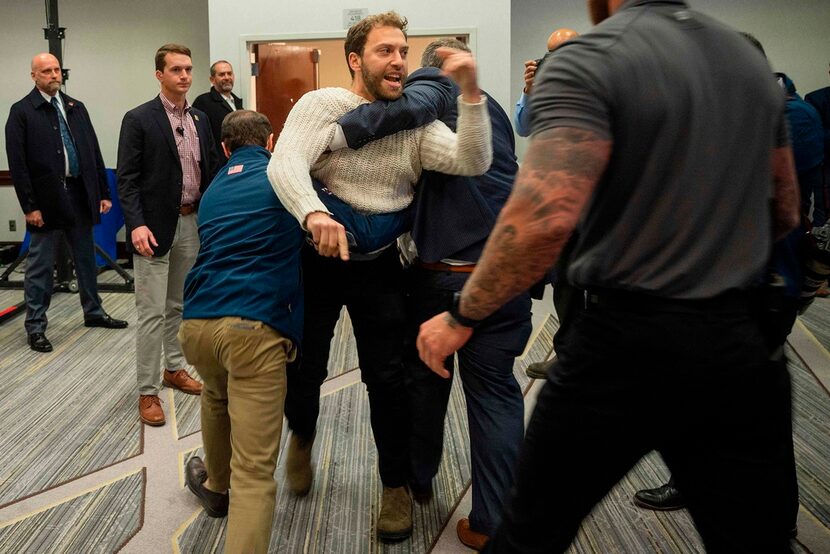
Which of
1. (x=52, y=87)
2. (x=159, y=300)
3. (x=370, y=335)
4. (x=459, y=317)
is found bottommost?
(x=159, y=300)

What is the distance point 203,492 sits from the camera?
207 centimetres

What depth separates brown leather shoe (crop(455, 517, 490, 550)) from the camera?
6.23 feet

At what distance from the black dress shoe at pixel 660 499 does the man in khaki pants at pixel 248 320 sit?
3.73ft

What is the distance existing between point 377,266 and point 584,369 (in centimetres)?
96

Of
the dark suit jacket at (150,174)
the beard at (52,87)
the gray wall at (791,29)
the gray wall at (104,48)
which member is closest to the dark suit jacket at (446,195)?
the dark suit jacket at (150,174)

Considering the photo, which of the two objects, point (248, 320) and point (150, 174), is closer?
point (248, 320)

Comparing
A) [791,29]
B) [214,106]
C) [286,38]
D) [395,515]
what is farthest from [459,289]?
[791,29]

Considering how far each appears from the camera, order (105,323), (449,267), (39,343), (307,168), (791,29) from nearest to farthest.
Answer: (307,168) → (449,267) → (39,343) → (105,323) → (791,29)

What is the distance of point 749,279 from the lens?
964 millimetres

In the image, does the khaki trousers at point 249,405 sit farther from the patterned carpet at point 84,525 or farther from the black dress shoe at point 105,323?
the black dress shoe at point 105,323

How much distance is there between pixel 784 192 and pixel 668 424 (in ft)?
1.52

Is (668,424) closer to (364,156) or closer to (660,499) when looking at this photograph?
(364,156)

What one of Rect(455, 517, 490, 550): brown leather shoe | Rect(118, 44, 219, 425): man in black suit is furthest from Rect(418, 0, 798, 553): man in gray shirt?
Rect(118, 44, 219, 425): man in black suit

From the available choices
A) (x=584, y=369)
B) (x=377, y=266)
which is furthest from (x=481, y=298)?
(x=377, y=266)
